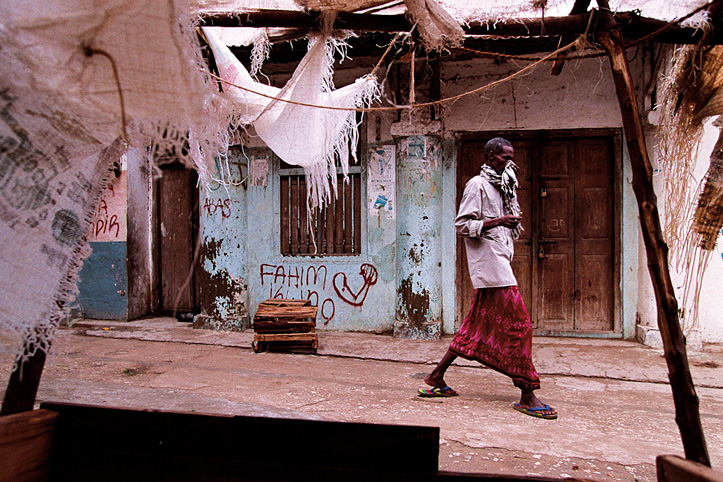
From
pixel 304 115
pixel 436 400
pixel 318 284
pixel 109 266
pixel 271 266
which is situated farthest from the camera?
pixel 109 266

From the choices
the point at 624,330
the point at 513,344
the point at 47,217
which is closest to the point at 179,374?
the point at 513,344

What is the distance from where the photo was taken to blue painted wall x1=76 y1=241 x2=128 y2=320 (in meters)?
6.51

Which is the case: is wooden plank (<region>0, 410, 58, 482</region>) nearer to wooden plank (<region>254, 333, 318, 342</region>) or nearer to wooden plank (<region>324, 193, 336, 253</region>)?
wooden plank (<region>254, 333, 318, 342</region>)

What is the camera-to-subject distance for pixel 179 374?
4141 millimetres

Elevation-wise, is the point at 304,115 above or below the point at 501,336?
above

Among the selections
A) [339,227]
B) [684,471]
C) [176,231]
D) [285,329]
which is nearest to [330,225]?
[339,227]

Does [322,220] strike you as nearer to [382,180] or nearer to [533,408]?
[382,180]

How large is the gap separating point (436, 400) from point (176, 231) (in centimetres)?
494

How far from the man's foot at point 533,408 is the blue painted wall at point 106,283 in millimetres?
5539

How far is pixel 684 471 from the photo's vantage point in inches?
40.9

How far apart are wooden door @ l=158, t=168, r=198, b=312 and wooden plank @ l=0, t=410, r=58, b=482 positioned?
18.6 ft

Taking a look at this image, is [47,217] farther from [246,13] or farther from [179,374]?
[179,374]

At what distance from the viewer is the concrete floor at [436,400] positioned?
2.60m

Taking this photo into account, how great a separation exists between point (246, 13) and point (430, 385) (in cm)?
282
